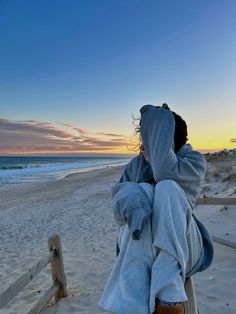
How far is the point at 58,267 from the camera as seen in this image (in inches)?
181

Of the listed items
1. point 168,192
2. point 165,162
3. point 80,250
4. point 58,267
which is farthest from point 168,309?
point 80,250

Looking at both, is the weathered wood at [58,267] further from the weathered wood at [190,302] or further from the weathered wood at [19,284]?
the weathered wood at [190,302]

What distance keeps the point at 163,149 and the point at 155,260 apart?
2.05ft

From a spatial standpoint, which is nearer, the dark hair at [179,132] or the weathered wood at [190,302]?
the weathered wood at [190,302]

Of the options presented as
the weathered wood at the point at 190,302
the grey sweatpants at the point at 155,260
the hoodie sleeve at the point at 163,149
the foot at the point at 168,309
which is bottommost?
the weathered wood at the point at 190,302

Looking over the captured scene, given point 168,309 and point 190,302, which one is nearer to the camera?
point 168,309

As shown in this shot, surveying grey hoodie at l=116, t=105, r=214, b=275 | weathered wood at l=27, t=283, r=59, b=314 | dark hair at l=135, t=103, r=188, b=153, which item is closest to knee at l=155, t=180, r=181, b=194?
grey hoodie at l=116, t=105, r=214, b=275

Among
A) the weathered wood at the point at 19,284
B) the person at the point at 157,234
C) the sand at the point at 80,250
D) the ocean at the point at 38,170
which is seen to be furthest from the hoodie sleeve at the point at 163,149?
the ocean at the point at 38,170

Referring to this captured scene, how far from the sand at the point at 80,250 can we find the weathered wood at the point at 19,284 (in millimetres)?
766

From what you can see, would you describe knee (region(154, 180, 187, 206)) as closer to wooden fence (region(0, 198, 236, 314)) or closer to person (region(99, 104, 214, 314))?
person (region(99, 104, 214, 314))

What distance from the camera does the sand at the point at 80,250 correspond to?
14.4ft

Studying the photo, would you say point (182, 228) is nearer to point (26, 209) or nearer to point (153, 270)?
point (153, 270)

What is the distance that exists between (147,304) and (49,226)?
897 cm

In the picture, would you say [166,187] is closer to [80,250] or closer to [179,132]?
[179,132]
